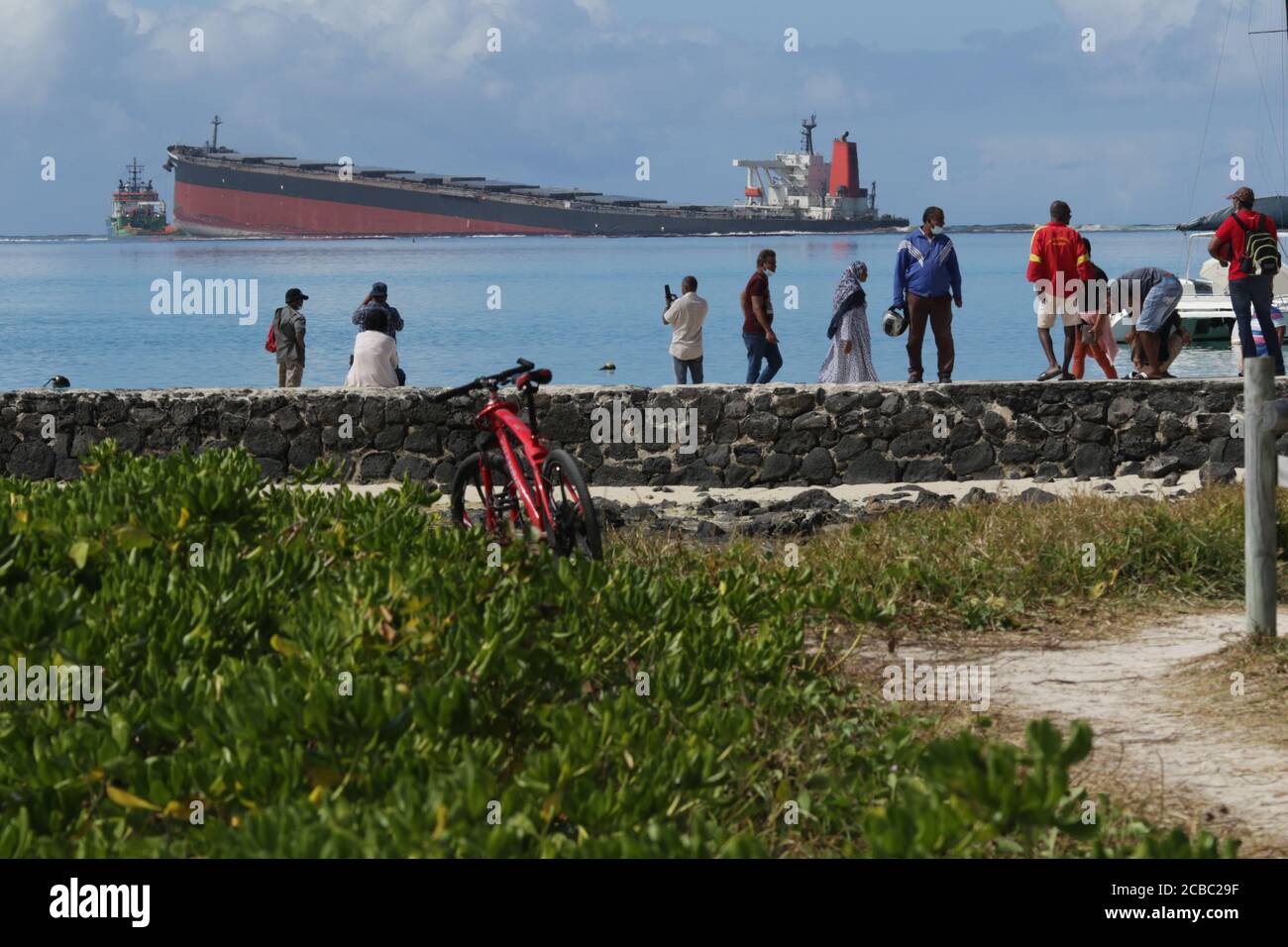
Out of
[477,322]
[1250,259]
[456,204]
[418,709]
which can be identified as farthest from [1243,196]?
[456,204]

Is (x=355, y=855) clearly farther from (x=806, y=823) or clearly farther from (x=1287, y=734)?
(x=1287, y=734)

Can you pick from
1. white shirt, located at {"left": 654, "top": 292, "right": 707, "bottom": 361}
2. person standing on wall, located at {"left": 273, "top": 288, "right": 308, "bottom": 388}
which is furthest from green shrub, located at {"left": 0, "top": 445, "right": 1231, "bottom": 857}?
person standing on wall, located at {"left": 273, "top": 288, "right": 308, "bottom": 388}

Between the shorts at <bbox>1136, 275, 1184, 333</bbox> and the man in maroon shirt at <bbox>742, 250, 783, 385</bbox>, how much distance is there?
3791 millimetres

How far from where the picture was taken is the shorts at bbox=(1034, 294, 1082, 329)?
15.0m

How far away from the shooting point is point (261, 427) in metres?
12.8

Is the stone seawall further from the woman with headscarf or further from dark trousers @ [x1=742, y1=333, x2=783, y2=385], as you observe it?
dark trousers @ [x1=742, y1=333, x2=783, y2=385]

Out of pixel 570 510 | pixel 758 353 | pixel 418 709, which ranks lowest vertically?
pixel 418 709

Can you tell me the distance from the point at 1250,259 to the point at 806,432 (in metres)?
4.82

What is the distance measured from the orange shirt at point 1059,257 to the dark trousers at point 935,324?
0.93m

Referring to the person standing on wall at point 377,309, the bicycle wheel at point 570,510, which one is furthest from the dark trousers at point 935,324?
the bicycle wheel at point 570,510

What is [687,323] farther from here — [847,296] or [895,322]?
[895,322]

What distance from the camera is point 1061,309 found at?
15.1 metres
